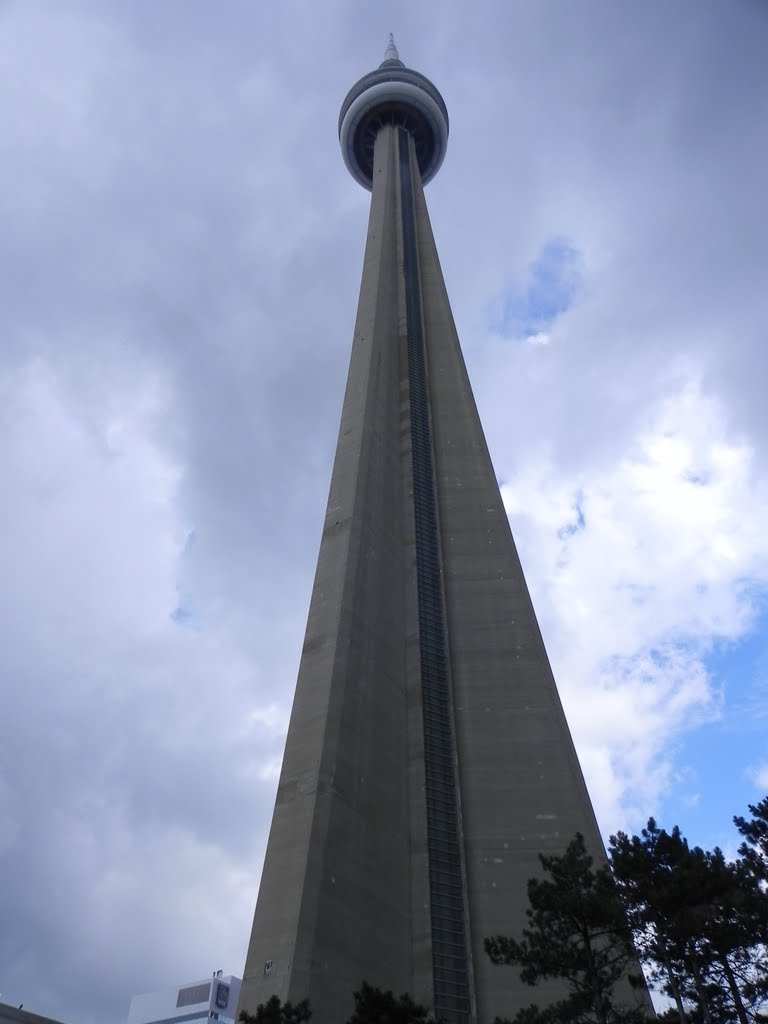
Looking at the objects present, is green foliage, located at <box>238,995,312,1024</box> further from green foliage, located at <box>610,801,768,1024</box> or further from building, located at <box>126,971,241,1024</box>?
building, located at <box>126,971,241,1024</box>

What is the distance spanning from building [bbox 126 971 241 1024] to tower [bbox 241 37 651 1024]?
136ft

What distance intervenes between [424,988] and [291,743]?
504 centimetres

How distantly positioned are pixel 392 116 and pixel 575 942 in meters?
43.9

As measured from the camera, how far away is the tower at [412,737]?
50.8 feet

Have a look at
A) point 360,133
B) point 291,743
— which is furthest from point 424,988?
point 360,133

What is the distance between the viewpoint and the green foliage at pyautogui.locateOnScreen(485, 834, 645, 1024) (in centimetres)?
1040

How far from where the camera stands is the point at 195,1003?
185 feet

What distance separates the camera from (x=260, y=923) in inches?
582

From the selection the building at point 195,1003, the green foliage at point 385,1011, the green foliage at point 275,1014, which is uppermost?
the building at point 195,1003

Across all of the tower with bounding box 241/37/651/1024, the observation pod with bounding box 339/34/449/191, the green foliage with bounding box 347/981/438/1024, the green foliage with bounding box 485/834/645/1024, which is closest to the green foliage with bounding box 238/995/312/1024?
the green foliage with bounding box 347/981/438/1024

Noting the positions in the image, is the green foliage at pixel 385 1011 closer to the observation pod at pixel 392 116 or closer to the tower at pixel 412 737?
the tower at pixel 412 737

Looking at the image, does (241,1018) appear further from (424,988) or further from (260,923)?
(424,988)

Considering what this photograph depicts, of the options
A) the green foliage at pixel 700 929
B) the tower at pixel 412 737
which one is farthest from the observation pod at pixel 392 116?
the green foliage at pixel 700 929

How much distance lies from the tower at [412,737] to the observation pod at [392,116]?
64.7ft
